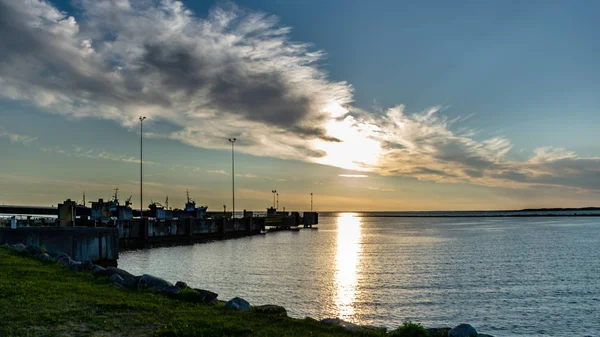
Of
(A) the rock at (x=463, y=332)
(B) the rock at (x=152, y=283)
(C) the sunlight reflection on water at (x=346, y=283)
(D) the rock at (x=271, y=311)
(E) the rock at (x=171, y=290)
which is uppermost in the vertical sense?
(B) the rock at (x=152, y=283)

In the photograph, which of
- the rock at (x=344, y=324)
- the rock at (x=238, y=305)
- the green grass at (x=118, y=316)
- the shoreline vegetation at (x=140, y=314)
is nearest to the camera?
the green grass at (x=118, y=316)

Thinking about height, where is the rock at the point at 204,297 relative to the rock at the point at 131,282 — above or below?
below

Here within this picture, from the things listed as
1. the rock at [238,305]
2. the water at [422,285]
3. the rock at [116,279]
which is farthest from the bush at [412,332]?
the rock at [116,279]

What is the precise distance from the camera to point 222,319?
42.7ft

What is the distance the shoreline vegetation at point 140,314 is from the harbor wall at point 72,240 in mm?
23695

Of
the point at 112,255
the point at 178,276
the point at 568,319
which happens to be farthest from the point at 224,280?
the point at 568,319

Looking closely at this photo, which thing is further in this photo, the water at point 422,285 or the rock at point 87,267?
the water at point 422,285

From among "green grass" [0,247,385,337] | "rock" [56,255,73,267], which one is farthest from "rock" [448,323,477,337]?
"rock" [56,255,73,267]

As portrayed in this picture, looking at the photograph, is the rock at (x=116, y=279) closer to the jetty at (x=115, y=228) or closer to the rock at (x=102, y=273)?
the rock at (x=102, y=273)

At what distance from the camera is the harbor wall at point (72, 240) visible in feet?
131

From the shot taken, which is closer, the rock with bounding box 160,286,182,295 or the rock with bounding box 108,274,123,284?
the rock with bounding box 160,286,182,295

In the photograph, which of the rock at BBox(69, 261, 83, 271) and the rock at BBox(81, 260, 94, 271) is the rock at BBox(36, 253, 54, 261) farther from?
the rock at BBox(81, 260, 94, 271)

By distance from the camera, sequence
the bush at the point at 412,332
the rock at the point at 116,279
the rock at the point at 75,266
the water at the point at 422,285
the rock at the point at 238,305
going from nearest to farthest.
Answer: the bush at the point at 412,332
the rock at the point at 238,305
the rock at the point at 116,279
the rock at the point at 75,266
the water at the point at 422,285

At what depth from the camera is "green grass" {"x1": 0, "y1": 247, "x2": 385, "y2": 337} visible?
38.0 ft
